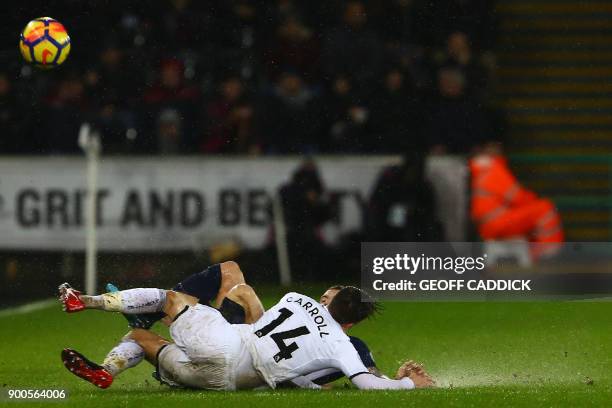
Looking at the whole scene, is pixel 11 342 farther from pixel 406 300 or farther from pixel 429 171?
pixel 429 171

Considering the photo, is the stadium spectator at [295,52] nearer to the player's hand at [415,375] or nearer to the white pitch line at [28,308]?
the white pitch line at [28,308]

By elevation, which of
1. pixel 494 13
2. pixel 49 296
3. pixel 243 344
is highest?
pixel 494 13

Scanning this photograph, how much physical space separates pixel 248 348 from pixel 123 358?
0.90m

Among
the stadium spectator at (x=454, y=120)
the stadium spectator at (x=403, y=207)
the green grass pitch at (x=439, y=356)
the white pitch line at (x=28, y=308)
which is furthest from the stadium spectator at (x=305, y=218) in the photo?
the white pitch line at (x=28, y=308)

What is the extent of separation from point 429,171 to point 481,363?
7036 mm

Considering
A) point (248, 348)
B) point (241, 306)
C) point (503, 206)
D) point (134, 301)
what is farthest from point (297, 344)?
point (503, 206)

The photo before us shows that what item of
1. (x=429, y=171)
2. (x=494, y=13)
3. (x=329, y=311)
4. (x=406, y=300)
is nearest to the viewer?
(x=329, y=311)

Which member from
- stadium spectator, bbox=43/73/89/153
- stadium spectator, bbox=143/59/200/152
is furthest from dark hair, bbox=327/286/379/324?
stadium spectator, bbox=43/73/89/153

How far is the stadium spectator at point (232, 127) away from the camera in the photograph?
64.7 feet

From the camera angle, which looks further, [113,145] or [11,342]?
[113,145]

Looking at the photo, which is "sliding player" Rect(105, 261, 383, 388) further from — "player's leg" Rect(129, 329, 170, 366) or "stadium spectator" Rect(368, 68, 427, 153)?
"stadium spectator" Rect(368, 68, 427, 153)

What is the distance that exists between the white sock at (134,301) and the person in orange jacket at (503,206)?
949 cm

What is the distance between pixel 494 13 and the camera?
21109 mm

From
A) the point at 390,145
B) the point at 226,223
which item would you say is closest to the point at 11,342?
the point at 226,223
